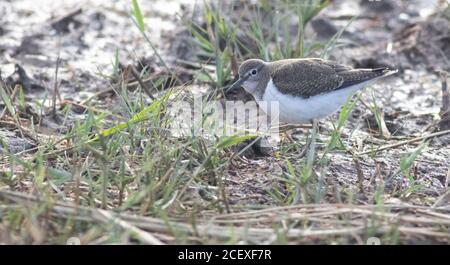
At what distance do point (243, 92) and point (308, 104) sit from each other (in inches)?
47.5

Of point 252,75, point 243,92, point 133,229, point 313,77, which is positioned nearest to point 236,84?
point 252,75

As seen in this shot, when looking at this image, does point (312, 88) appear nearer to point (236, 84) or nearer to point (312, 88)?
point (312, 88)

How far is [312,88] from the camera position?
621 cm

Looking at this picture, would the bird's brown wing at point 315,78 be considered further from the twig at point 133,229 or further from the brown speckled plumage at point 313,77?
the twig at point 133,229

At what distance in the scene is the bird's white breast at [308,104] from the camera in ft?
20.2

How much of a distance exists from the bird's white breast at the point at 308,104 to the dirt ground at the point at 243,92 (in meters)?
0.25

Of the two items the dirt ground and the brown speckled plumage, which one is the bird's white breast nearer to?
the brown speckled plumage

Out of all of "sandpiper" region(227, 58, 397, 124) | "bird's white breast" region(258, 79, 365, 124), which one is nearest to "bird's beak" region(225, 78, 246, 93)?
"sandpiper" region(227, 58, 397, 124)

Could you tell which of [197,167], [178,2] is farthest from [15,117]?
[178,2]

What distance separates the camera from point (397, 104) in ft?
24.8

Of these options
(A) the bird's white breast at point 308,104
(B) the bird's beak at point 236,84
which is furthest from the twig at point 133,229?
(B) the bird's beak at point 236,84
